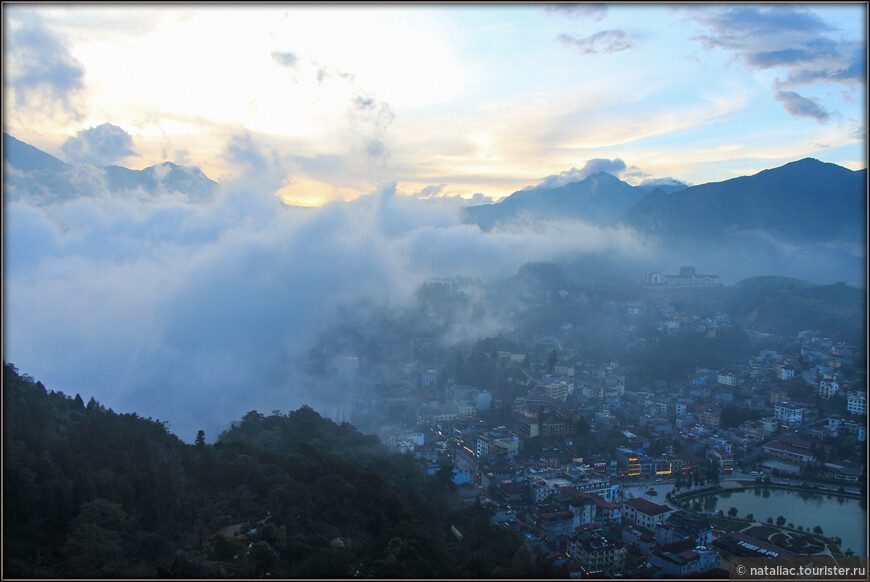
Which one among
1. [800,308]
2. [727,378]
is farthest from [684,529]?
[800,308]

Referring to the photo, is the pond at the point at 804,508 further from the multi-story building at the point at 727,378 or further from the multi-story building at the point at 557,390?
the multi-story building at the point at 727,378

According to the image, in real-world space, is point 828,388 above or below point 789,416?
above

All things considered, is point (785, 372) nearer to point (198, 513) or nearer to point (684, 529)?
point (684, 529)

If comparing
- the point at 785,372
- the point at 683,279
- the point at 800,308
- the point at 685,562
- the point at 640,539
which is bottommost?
the point at 640,539

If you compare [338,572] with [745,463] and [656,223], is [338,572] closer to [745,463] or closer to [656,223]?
[745,463]

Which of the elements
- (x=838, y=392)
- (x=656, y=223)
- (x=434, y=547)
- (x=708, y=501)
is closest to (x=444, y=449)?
(x=708, y=501)

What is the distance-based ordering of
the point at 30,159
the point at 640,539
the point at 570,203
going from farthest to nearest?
the point at 570,203
the point at 30,159
the point at 640,539
